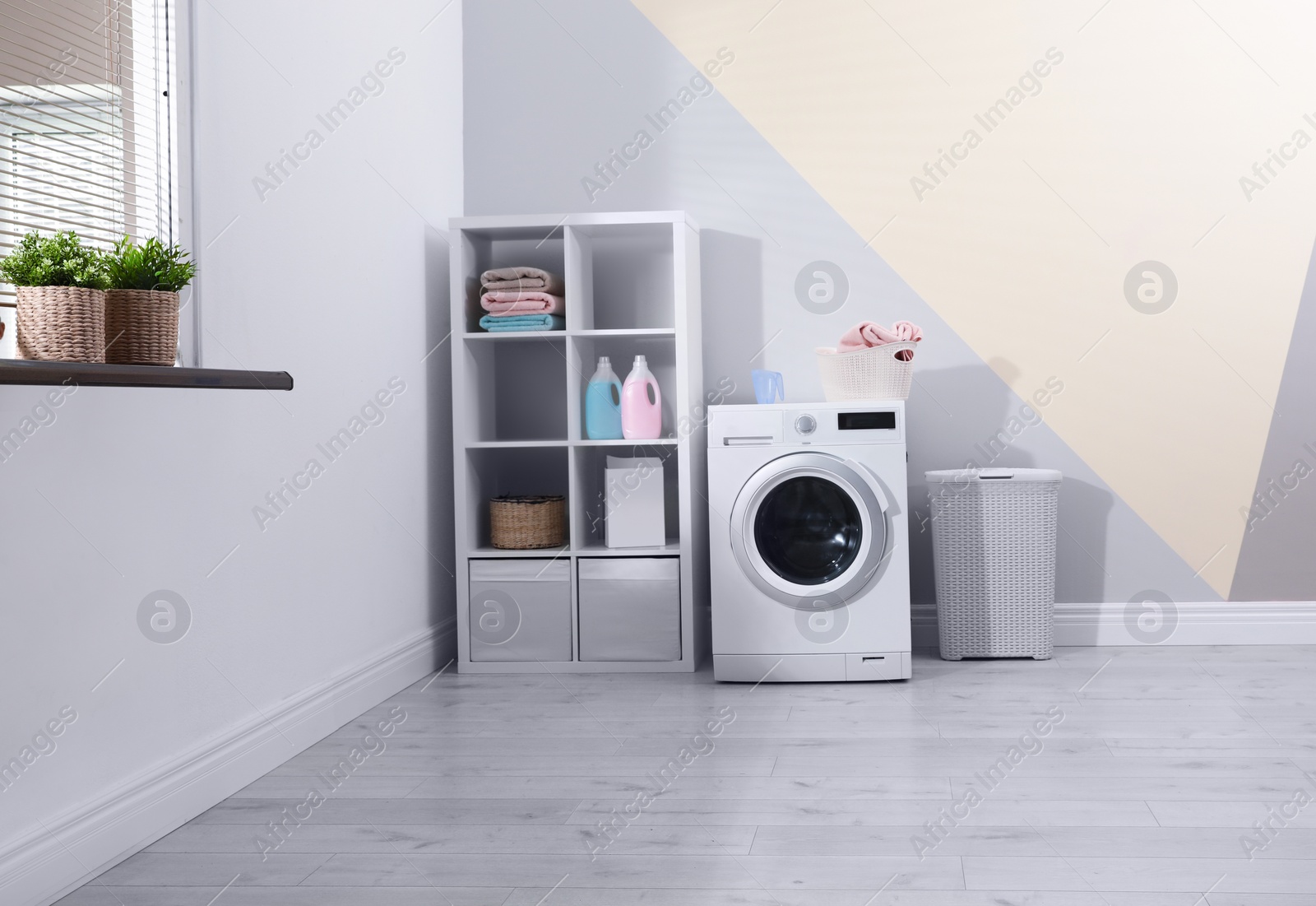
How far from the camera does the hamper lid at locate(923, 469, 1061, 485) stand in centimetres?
302

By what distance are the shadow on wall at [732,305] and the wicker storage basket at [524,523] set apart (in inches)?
27.1

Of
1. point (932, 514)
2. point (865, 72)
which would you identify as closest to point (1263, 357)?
point (932, 514)

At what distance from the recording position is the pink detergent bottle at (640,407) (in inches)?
120

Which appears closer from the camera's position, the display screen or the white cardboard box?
the display screen

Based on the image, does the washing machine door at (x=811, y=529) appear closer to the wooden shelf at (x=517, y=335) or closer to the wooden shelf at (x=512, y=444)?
the wooden shelf at (x=512, y=444)

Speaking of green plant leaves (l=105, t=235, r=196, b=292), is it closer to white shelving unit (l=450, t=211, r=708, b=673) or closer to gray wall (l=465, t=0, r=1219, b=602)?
white shelving unit (l=450, t=211, r=708, b=673)

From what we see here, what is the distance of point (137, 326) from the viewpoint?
168 cm

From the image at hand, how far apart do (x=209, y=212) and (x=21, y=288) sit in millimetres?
518

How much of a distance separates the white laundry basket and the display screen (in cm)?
36

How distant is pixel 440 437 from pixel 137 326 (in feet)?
5.07

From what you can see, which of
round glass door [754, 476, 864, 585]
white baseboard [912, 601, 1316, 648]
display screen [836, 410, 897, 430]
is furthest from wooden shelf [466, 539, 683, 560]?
white baseboard [912, 601, 1316, 648]

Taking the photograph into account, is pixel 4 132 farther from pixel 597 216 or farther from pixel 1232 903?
pixel 1232 903

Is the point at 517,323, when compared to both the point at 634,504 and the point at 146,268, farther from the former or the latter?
the point at 146,268

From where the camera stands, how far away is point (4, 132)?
5.19 ft
